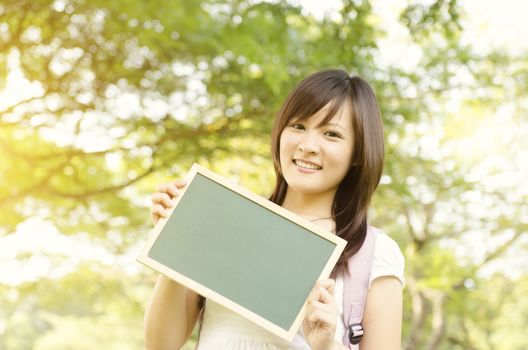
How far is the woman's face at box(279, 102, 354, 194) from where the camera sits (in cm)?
209

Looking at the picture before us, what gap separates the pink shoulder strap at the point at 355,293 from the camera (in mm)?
1956

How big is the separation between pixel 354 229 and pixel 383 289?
0.23 m

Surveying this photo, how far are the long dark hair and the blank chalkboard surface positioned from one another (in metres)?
0.23

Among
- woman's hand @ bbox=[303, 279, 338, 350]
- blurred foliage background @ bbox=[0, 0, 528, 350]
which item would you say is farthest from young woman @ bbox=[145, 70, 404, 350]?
blurred foliage background @ bbox=[0, 0, 528, 350]

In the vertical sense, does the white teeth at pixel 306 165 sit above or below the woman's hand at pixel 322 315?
above

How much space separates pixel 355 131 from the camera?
215cm

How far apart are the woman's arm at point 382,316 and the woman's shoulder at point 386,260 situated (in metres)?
0.02

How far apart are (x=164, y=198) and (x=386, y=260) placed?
664 millimetres

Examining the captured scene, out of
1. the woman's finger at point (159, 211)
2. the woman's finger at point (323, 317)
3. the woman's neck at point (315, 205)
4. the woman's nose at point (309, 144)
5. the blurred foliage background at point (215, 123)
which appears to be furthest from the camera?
the blurred foliage background at point (215, 123)

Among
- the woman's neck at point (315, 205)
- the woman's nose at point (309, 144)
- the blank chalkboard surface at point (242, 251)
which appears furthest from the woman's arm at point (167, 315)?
the woman's nose at point (309, 144)

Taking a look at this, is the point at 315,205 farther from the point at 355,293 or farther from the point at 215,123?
the point at 215,123

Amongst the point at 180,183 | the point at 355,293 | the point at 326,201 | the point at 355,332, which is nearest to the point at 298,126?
the point at 326,201

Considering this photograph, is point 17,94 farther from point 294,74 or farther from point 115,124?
point 294,74

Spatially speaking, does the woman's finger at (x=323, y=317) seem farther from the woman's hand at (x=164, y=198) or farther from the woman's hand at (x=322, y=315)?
the woman's hand at (x=164, y=198)
